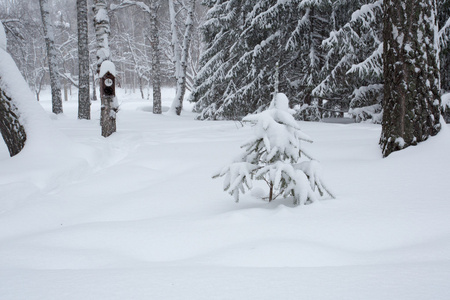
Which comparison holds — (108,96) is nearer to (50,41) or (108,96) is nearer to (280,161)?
(280,161)

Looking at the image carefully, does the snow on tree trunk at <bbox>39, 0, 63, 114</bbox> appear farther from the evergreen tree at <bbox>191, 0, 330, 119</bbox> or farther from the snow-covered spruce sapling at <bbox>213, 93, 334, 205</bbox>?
the snow-covered spruce sapling at <bbox>213, 93, 334, 205</bbox>

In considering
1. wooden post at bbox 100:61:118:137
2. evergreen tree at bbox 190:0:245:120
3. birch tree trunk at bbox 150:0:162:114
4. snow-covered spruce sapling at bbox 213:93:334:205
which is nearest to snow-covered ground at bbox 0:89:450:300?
snow-covered spruce sapling at bbox 213:93:334:205

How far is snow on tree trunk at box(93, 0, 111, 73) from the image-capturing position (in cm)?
688

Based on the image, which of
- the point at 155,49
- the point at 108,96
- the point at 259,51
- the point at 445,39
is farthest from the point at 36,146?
the point at 155,49

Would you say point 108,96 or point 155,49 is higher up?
point 155,49

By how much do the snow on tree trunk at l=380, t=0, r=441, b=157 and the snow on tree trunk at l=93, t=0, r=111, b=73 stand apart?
6077mm

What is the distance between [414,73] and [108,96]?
6.23 meters

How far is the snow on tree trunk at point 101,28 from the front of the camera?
6.88m

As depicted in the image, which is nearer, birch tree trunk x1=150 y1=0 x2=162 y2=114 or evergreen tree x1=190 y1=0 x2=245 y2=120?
evergreen tree x1=190 y1=0 x2=245 y2=120

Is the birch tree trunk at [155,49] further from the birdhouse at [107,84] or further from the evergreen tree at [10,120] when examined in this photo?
the evergreen tree at [10,120]

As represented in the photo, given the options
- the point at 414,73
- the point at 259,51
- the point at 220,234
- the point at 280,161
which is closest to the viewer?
the point at 220,234

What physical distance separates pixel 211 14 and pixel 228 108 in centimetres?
484

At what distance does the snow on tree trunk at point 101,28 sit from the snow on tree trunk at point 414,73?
608 centimetres

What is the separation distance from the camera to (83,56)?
1045 centimetres
